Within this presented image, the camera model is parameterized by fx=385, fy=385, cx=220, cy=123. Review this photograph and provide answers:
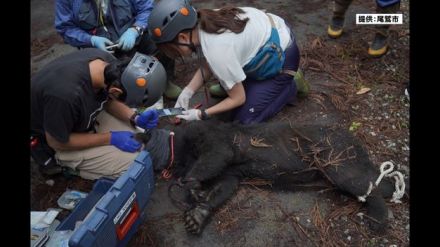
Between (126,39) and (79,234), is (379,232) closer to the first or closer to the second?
(79,234)

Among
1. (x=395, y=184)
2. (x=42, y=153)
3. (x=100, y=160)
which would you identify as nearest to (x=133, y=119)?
(x=100, y=160)

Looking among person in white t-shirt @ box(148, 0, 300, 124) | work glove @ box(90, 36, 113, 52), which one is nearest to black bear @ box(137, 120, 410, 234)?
person in white t-shirt @ box(148, 0, 300, 124)

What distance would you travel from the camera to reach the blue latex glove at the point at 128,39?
356 centimetres

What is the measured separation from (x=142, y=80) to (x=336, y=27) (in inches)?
116

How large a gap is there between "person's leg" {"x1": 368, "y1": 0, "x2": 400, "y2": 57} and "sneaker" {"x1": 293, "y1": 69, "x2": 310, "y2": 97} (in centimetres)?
91

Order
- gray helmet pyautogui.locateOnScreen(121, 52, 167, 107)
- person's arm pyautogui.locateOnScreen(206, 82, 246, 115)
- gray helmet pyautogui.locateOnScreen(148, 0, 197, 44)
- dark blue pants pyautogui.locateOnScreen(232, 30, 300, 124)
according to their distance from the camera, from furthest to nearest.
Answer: dark blue pants pyautogui.locateOnScreen(232, 30, 300, 124) → person's arm pyautogui.locateOnScreen(206, 82, 246, 115) → gray helmet pyautogui.locateOnScreen(148, 0, 197, 44) → gray helmet pyautogui.locateOnScreen(121, 52, 167, 107)

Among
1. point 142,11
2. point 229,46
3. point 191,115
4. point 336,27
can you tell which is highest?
point 142,11

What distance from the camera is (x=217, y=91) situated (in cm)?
389

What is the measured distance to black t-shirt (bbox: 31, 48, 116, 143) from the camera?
257 cm

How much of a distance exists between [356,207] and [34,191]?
2568mm

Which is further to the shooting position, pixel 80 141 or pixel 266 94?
Answer: pixel 266 94

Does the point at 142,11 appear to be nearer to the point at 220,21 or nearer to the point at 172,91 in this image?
the point at 172,91

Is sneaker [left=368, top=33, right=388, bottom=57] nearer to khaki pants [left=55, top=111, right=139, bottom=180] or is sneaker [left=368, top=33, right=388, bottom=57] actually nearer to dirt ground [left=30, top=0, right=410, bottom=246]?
dirt ground [left=30, top=0, right=410, bottom=246]

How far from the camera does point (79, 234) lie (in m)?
1.99
